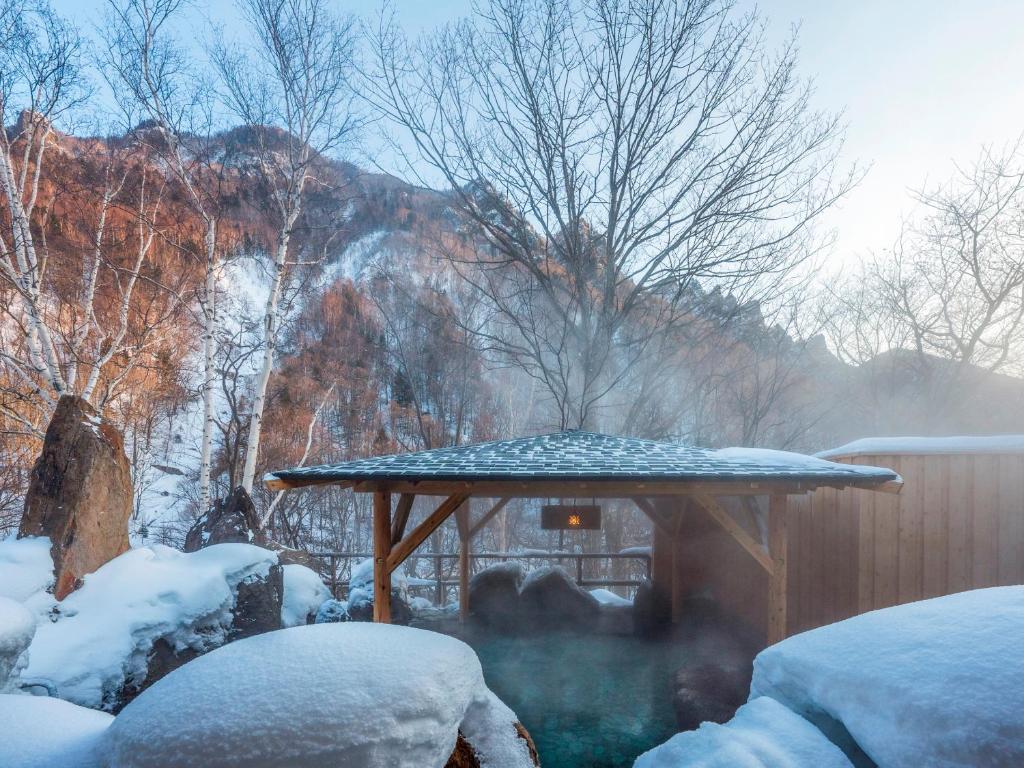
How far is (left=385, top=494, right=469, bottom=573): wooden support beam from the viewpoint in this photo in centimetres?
499

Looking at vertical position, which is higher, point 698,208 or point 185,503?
point 698,208

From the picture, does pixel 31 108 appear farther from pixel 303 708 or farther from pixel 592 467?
pixel 303 708

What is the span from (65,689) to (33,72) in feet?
27.2

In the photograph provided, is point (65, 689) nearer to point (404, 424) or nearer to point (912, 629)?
point (912, 629)

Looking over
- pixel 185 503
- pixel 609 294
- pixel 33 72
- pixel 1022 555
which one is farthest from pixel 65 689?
pixel 185 503

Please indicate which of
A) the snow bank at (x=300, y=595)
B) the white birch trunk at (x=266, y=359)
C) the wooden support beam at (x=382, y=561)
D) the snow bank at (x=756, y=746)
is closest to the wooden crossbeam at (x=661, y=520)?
the wooden support beam at (x=382, y=561)

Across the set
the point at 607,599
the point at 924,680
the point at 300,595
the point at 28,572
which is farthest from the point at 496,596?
the point at 924,680

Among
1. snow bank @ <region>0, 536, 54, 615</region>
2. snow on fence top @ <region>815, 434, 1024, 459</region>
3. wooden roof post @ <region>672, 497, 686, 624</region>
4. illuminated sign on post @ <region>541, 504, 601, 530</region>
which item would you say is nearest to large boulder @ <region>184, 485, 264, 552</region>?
snow bank @ <region>0, 536, 54, 615</region>

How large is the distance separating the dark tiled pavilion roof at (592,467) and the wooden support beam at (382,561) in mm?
406

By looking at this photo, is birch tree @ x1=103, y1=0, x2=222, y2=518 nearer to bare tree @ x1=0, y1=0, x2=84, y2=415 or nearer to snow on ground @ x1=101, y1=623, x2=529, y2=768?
bare tree @ x1=0, y1=0, x2=84, y2=415

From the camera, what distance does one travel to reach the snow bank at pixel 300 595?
24.2ft

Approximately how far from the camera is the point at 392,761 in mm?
1605

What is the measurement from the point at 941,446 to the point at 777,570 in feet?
5.89

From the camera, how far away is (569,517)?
6.99m
